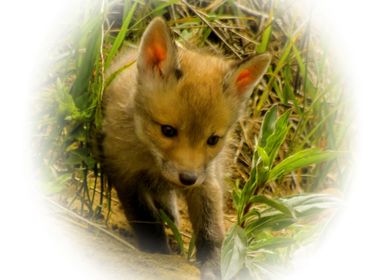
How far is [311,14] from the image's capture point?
440 cm

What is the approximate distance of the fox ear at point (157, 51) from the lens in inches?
114

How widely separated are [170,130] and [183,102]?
131 millimetres

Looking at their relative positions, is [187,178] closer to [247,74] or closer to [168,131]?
[168,131]

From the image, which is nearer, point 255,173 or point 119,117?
point 255,173

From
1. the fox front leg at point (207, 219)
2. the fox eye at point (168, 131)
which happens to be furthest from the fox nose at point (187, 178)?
the fox front leg at point (207, 219)

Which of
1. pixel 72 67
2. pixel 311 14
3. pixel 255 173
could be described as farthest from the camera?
pixel 311 14

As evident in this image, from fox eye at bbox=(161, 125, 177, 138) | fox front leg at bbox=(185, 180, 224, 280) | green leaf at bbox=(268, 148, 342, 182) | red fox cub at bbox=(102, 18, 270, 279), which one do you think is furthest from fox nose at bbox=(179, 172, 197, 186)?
fox front leg at bbox=(185, 180, 224, 280)

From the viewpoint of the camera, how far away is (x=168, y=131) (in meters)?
2.93

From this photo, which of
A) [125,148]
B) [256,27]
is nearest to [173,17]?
[256,27]

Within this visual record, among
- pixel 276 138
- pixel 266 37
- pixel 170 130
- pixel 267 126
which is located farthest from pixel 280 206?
pixel 266 37

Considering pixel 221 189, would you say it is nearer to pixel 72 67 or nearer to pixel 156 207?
pixel 156 207

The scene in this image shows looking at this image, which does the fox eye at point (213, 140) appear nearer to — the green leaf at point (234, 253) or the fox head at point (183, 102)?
the fox head at point (183, 102)

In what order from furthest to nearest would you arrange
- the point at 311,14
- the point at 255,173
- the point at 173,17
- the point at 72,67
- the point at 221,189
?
the point at 311,14
the point at 173,17
the point at 221,189
the point at 72,67
the point at 255,173

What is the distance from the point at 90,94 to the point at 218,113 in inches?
24.5
